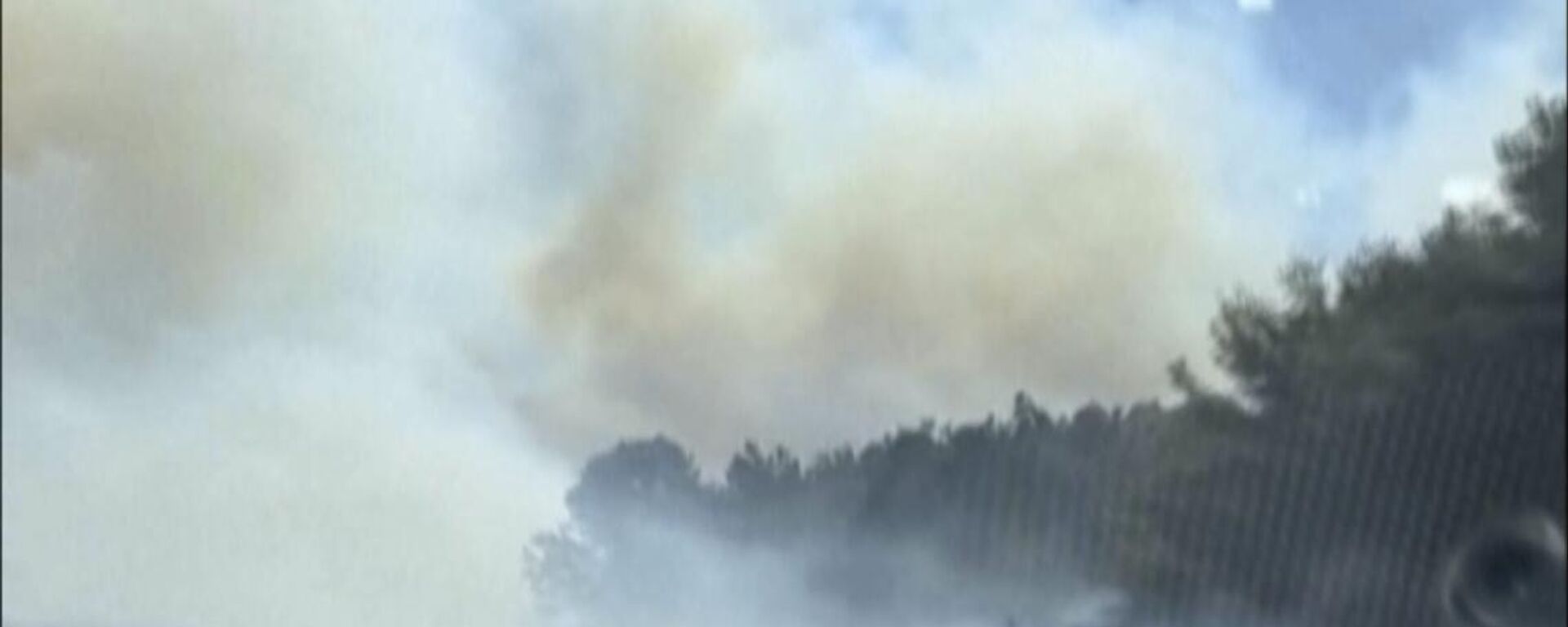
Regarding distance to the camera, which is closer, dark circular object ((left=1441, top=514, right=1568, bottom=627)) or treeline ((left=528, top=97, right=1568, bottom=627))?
dark circular object ((left=1441, top=514, right=1568, bottom=627))

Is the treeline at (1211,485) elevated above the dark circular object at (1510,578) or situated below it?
above

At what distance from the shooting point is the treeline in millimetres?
3879

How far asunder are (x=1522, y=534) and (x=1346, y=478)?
0.32m

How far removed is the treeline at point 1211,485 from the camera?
3.88 metres

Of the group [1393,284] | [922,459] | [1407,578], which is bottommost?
[1407,578]

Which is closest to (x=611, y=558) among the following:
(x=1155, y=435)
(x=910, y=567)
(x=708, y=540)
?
(x=708, y=540)

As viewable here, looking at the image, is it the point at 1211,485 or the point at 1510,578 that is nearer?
the point at 1510,578

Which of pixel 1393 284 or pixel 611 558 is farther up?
pixel 1393 284

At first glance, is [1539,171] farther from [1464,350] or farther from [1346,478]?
[1346,478]

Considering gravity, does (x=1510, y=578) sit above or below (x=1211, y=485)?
below

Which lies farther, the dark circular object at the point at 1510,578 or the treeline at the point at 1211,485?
the treeline at the point at 1211,485

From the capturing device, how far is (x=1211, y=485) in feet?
13.0

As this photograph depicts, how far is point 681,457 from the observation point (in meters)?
4.08

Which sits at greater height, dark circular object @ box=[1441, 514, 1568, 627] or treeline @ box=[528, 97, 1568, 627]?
treeline @ box=[528, 97, 1568, 627]
